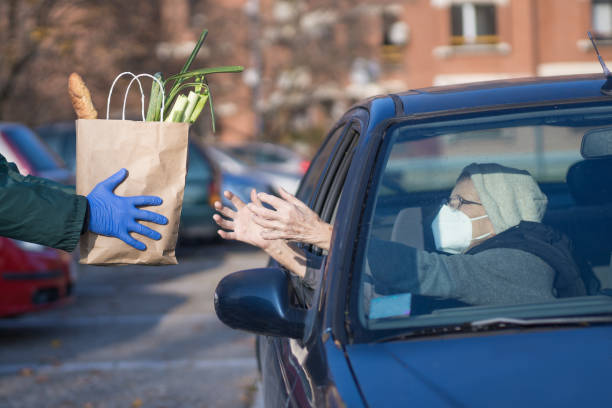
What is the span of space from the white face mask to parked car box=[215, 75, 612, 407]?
3 centimetres

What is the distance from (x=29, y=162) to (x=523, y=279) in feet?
20.9

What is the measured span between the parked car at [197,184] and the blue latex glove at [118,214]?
874cm

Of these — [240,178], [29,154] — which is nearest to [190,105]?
[29,154]

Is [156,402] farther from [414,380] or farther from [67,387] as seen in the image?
[414,380]

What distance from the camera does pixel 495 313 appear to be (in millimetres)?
2277

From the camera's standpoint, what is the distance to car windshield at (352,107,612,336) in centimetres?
233

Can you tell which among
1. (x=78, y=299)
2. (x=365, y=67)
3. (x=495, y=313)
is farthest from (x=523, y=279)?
(x=365, y=67)

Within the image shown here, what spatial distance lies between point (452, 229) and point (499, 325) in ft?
1.77

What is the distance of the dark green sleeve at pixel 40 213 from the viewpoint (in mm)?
2691

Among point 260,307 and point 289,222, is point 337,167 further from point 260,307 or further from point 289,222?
point 260,307

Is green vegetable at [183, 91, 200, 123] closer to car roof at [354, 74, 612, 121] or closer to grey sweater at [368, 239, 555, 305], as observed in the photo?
car roof at [354, 74, 612, 121]

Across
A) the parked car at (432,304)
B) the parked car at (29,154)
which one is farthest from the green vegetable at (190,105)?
the parked car at (29,154)

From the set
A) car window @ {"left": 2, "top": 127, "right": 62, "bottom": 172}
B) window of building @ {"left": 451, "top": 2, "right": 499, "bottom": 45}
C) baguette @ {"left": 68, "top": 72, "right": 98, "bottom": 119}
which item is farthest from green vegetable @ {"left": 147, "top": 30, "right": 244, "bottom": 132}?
window of building @ {"left": 451, "top": 2, "right": 499, "bottom": 45}

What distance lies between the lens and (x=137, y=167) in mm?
2727
